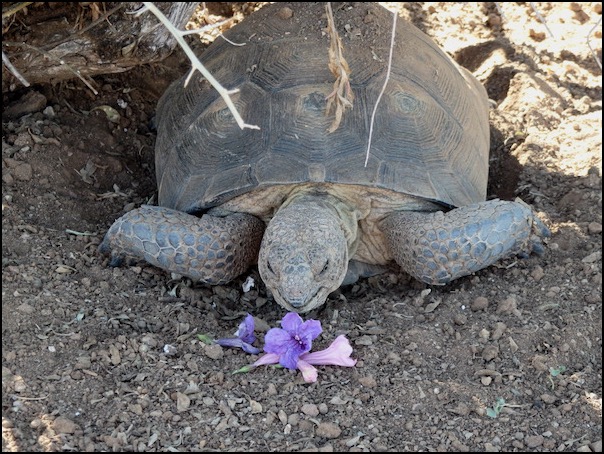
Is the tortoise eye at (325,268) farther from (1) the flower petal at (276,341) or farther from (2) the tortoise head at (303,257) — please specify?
(1) the flower petal at (276,341)

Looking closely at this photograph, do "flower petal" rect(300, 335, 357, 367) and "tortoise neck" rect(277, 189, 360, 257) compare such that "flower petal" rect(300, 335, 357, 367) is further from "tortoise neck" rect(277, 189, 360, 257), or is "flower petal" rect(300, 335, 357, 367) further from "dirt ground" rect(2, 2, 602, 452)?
"tortoise neck" rect(277, 189, 360, 257)

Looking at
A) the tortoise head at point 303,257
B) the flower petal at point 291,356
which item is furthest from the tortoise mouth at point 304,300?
the flower petal at point 291,356

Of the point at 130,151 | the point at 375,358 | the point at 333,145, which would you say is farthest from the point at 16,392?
the point at 130,151

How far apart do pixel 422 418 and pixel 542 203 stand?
2049mm

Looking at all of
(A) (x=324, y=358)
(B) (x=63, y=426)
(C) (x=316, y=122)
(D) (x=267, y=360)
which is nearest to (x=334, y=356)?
(A) (x=324, y=358)

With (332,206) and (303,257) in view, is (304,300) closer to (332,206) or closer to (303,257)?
(303,257)

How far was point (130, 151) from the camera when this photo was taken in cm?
534

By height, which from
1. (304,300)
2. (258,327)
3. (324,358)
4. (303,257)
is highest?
(303,257)

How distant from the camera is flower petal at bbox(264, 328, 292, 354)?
363 centimetres

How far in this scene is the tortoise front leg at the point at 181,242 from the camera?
13.8 ft

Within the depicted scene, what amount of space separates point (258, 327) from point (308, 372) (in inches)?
19.9

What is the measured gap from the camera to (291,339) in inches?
144

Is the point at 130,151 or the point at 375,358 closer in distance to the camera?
the point at 375,358

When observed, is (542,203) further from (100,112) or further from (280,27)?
(100,112)
